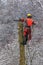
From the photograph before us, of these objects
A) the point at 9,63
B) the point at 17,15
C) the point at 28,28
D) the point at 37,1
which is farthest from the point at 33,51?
the point at 28,28

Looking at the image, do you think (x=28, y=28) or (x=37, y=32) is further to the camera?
(x=37, y=32)

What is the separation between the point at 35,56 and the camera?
43.3 feet

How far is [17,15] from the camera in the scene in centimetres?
1605

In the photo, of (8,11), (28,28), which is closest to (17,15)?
(8,11)

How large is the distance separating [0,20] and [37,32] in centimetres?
255

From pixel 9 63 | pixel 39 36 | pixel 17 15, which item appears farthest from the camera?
pixel 17 15

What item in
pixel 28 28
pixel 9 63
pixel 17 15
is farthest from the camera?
pixel 17 15

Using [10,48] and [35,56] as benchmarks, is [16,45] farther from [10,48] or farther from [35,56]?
[35,56]

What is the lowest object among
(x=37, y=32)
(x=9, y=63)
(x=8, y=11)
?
(x=9, y=63)

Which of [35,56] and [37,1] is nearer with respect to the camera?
[35,56]

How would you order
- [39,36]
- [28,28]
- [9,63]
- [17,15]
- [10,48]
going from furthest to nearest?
[17,15], [39,36], [10,48], [9,63], [28,28]

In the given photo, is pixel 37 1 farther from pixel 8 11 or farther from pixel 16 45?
pixel 16 45

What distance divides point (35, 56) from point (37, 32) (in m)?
2.22

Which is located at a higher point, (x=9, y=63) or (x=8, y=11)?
(x=8, y=11)
